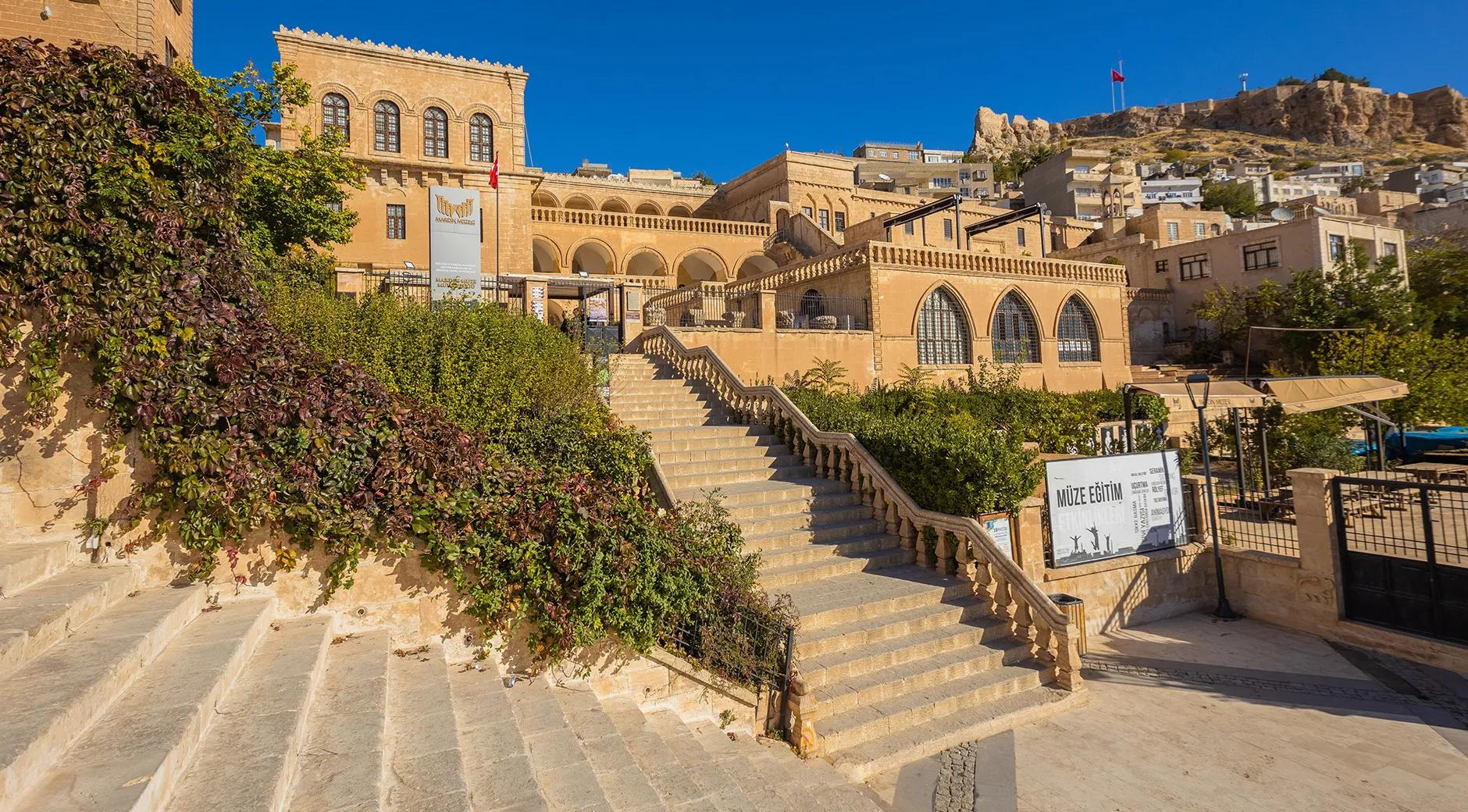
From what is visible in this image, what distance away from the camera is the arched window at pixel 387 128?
71.7 ft

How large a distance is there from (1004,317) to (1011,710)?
60.1ft

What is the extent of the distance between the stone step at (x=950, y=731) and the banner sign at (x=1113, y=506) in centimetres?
265

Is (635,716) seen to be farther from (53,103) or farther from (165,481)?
(53,103)

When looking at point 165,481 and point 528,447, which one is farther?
point 528,447

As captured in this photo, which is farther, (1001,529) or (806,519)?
(806,519)

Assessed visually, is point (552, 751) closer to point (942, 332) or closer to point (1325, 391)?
point (1325, 391)

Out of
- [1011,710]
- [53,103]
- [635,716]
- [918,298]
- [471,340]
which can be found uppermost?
[918,298]

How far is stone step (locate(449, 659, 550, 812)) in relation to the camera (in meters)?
3.43

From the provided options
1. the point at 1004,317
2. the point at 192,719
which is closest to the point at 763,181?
the point at 1004,317

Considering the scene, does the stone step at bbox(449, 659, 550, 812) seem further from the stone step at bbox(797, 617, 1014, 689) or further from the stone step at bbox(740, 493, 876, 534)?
the stone step at bbox(740, 493, 876, 534)

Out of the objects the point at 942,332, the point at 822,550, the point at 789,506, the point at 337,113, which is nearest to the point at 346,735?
the point at 822,550

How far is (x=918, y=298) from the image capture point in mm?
19984

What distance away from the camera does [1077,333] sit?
2372 centimetres

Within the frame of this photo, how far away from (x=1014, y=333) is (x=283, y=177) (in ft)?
70.9
